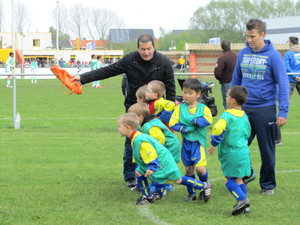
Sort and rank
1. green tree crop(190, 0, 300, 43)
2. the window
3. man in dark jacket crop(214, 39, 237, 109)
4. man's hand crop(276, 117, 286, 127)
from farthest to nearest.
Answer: green tree crop(190, 0, 300, 43) < the window < man in dark jacket crop(214, 39, 237, 109) < man's hand crop(276, 117, 286, 127)

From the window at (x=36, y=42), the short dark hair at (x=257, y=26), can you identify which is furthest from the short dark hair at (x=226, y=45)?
the window at (x=36, y=42)

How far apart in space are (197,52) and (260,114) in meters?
42.8

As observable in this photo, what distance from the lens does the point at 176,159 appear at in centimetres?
629

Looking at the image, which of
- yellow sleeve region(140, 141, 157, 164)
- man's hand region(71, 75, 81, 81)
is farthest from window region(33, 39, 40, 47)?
yellow sleeve region(140, 141, 157, 164)

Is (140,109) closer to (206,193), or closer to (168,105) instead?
(168,105)

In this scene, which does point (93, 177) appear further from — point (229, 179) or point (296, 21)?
point (296, 21)

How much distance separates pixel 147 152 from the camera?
18.3 ft

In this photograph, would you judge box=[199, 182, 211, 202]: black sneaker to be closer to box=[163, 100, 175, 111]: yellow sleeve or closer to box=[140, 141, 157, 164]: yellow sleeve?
box=[140, 141, 157, 164]: yellow sleeve

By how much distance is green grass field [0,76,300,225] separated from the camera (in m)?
5.42

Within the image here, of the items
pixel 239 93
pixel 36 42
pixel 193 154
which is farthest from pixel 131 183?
pixel 36 42

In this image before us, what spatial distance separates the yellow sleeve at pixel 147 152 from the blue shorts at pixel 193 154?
2.06 ft

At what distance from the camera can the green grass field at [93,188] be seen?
542cm

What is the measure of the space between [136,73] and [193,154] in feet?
4.80

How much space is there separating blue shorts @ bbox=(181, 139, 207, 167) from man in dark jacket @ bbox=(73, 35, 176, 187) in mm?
1015
